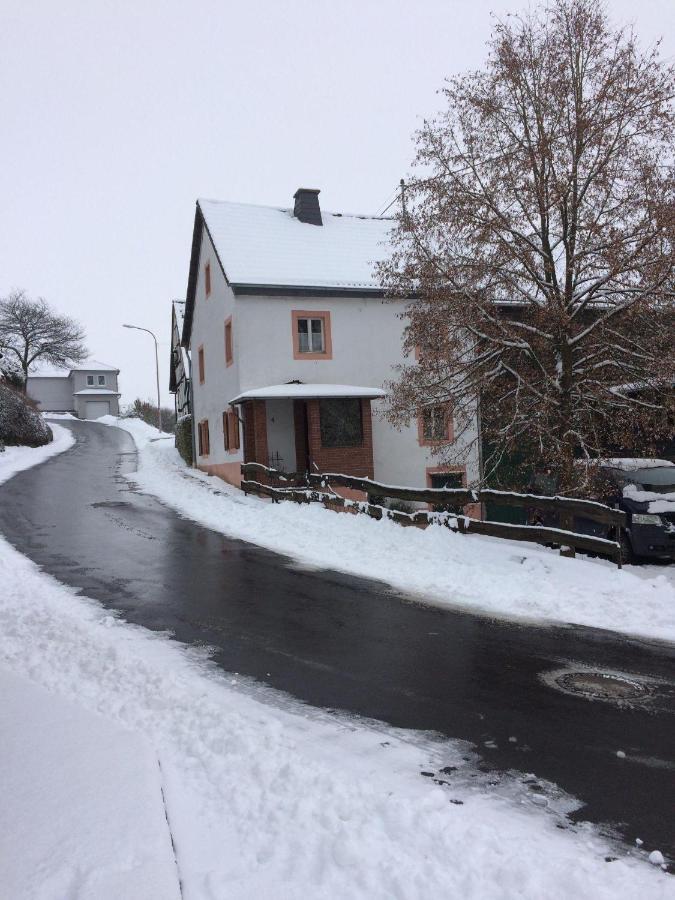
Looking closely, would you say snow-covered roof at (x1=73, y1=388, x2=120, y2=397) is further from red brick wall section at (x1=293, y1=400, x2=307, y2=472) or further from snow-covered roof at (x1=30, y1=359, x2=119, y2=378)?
red brick wall section at (x1=293, y1=400, x2=307, y2=472)

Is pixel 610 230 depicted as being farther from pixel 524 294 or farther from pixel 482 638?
pixel 482 638

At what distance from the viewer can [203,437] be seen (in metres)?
28.9

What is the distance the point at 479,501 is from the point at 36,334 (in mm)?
66780

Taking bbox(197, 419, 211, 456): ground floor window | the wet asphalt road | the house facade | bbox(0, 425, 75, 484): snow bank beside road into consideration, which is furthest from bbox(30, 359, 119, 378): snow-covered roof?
the wet asphalt road

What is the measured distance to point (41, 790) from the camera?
3.74 m

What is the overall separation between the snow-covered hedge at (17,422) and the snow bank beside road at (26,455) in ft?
2.30

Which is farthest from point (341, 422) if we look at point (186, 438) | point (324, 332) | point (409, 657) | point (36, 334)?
point (36, 334)

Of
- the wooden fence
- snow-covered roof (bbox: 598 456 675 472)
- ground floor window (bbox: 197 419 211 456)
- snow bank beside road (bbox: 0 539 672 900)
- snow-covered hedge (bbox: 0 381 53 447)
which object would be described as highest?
snow-covered hedge (bbox: 0 381 53 447)

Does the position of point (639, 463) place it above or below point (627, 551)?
above

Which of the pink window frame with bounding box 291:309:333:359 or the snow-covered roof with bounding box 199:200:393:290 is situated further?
the snow-covered roof with bounding box 199:200:393:290

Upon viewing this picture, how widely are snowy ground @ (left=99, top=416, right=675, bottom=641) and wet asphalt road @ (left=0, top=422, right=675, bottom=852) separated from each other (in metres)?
0.58

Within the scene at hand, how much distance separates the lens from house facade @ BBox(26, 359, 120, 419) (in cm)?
7625

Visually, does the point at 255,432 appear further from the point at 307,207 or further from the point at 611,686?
the point at 611,686

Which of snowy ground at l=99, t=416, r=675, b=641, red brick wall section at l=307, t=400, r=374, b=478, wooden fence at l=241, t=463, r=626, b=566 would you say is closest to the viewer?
snowy ground at l=99, t=416, r=675, b=641
